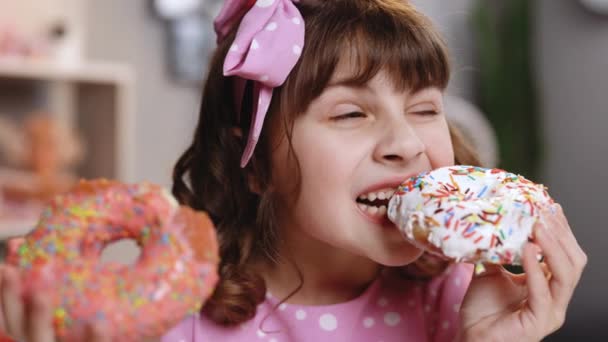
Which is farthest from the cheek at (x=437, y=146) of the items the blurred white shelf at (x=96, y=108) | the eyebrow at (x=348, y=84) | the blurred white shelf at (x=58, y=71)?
the blurred white shelf at (x=96, y=108)

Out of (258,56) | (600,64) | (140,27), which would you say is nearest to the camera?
(258,56)

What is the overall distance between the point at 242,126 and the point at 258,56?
19cm

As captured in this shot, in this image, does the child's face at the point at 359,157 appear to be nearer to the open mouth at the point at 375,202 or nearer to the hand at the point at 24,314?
the open mouth at the point at 375,202

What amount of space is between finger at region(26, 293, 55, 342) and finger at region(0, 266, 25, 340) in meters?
0.02

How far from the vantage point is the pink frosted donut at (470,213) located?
2.61 feet

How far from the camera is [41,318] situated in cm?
71

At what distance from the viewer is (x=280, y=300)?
1113 millimetres

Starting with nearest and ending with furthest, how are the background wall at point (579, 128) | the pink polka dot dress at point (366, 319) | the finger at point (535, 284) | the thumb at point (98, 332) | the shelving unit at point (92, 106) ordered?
the thumb at point (98, 332) → the finger at point (535, 284) → the pink polka dot dress at point (366, 319) → the shelving unit at point (92, 106) → the background wall at point (579, 128)

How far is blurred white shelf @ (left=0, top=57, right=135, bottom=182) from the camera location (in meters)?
2.51

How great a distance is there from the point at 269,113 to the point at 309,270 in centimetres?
28

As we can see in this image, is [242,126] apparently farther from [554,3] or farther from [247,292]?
[554,3]

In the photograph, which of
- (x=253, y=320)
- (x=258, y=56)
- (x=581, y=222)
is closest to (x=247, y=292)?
(x=253, y=320)

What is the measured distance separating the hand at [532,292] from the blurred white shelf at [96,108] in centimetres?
187

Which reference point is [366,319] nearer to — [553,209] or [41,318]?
[553,209]
